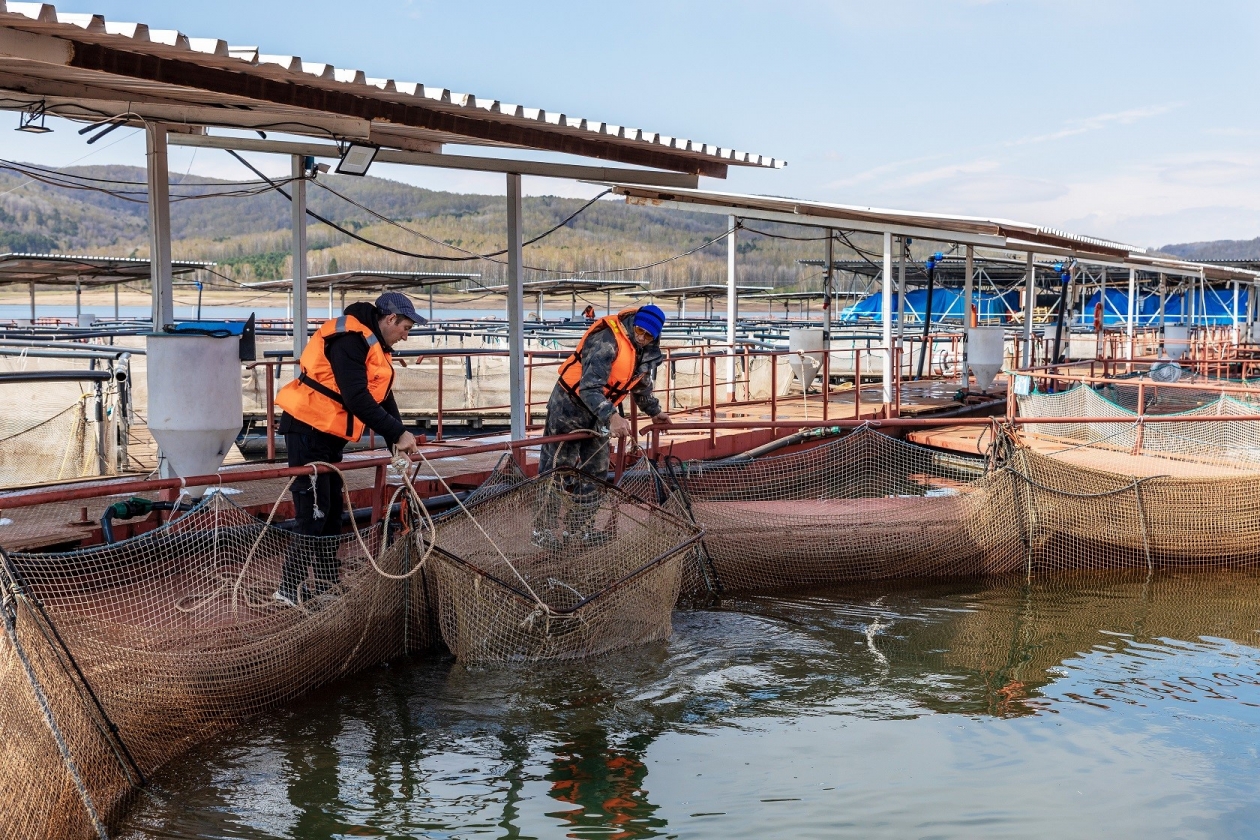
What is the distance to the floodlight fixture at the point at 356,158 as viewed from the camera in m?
8.05

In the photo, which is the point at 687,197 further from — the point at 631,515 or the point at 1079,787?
the point at 1079,787

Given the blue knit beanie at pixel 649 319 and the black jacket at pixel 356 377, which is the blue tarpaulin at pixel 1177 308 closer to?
the blue knit beanie at pixel 649 319

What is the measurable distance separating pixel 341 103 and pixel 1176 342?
25445mm

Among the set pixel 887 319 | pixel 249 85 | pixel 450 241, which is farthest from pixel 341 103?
pixel 450 241

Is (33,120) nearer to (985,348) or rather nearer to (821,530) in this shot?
(821,530)

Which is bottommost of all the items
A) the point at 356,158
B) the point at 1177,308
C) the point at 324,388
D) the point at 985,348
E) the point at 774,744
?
the point at 774,744

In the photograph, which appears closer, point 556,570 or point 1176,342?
point 556,570

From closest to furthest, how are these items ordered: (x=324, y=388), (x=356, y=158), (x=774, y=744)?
(x=774, y=744)
(x=324, y=388)
(x=356, y=158)

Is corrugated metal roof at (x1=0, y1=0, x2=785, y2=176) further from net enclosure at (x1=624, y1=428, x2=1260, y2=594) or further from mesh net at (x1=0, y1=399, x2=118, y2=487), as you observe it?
mesh net at (x1=0, y1=399, x2=118, y2=487)

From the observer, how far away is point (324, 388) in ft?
21.0

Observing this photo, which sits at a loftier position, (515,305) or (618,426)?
(515,305)

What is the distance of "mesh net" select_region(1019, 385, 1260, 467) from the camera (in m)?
11.7

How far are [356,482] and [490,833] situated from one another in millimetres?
4516

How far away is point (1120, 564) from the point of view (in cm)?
988
